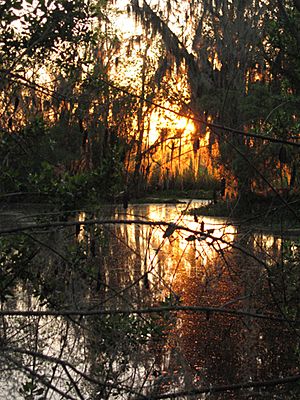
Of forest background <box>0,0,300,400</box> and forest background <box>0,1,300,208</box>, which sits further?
forest background <box>0,1,300,208</box>

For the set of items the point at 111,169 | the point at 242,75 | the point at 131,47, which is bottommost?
the point at 111,169

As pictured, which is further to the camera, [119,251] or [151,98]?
[151,98]

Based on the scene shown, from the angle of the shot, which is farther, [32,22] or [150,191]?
[150,191]

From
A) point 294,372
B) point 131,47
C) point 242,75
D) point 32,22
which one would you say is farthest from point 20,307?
point 131,47

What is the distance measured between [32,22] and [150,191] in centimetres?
2465

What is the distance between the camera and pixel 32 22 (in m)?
4.21

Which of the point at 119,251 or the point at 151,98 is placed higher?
the point at 151,98

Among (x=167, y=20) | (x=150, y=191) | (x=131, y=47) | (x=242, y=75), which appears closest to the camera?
(x=242, y=75)

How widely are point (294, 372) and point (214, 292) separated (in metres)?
3.63

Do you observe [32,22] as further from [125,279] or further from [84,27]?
[125,279]

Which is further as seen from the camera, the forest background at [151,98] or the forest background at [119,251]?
the forest background at [151,98]

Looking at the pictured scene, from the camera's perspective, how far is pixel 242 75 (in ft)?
53.7

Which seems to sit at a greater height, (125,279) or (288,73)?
(288,73)

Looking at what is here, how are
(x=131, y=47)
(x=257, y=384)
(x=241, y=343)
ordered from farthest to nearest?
(x=131, y=47) → (x=241, y=343) → (x=257, y=384)
